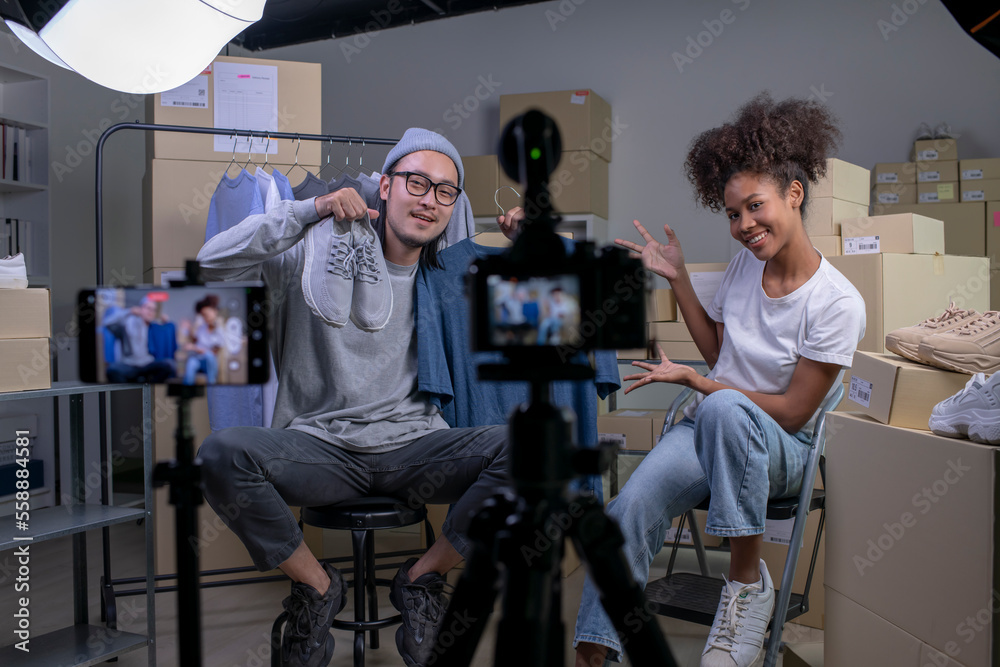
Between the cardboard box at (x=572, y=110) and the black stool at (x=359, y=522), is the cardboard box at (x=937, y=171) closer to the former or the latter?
the cardboard box at (x=572, y=110)

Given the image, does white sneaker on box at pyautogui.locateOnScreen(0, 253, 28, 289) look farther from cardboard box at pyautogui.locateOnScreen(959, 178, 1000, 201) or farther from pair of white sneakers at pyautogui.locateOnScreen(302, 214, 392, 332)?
cardboard box at pyautogui.locateOnScreen(959, 178, 1000, 201)

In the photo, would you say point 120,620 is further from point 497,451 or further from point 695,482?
point 695,482

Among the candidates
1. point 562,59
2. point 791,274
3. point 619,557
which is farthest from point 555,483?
point 562,59

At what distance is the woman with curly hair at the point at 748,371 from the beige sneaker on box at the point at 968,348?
0.22 m

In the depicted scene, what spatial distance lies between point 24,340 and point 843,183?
2.35 metres

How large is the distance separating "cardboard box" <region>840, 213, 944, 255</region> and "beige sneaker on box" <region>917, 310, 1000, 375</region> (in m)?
0.97

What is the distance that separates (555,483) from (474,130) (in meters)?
4.19

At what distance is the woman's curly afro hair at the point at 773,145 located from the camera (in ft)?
5.43

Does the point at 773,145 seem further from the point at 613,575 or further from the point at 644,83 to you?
the point at 644,83

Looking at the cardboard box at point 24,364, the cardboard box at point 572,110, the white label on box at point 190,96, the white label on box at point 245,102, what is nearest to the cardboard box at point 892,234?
the cardboard box at point 572,110

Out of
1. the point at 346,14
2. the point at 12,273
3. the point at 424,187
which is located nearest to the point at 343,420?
the point at 424,187

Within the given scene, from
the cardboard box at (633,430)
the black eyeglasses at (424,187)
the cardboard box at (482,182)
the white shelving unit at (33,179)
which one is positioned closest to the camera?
the black eyeglasses at (424,187)

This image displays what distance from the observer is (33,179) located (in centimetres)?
362

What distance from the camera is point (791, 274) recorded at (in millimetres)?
1656
